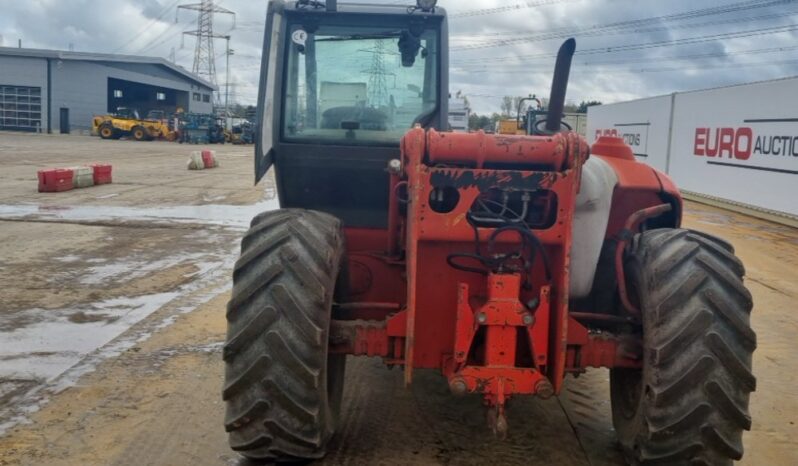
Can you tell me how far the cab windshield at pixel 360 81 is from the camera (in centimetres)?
526

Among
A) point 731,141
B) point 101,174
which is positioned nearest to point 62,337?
point 101,174

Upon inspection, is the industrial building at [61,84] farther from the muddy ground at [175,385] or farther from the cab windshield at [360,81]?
the cab windshield at [360,81]

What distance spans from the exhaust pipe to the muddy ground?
1.91m

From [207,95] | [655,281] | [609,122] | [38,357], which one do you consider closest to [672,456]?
[655,281]

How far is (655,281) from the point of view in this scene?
378 centimetres

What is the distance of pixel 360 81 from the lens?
5.35m

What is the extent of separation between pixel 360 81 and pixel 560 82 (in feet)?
5.44

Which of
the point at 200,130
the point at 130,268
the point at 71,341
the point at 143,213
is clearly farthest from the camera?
the point at 200,130

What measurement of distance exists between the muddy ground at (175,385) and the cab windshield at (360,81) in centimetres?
185

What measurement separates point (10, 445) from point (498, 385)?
9.03 ft

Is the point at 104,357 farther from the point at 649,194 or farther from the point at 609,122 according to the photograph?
the point at 609,122

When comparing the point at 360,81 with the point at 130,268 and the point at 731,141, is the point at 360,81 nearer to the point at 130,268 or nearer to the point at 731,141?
the point at 130,268

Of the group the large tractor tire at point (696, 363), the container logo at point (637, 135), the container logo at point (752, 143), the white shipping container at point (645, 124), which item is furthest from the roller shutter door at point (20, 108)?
the large tractor tire at point (696, 363)

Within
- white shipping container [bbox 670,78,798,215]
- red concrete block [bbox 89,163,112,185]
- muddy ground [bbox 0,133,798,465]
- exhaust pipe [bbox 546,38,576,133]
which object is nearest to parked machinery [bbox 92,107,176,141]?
red concrete block [bbox 89,163,112,185]
